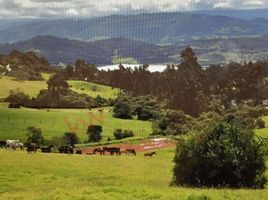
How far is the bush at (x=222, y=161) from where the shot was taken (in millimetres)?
33156

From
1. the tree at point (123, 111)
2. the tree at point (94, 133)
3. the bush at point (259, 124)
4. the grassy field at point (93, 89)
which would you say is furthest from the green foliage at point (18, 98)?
the bush at point (259, 124)

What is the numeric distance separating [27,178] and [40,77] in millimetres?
134835

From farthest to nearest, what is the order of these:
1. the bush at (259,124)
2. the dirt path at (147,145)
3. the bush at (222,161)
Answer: the bush at (259,124) < the dirt path at (147,145) < the bush at (222,161)

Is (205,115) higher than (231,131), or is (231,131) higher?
(231,131)

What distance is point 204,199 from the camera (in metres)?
21.5

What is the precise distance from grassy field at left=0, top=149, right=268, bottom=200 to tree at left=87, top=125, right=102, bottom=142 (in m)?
34.1

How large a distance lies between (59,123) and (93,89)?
2370 inches

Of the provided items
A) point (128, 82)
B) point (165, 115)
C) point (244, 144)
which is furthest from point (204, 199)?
point (128, 82)

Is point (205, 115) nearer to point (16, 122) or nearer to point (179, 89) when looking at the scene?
point (179, 89)

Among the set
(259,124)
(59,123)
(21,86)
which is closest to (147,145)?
(259,124)

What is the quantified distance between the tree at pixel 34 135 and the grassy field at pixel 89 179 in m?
30.1

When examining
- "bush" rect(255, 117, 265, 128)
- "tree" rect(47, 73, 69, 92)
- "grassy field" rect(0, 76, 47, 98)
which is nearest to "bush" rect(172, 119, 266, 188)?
"bush" rect(255, 117, 265, 128)

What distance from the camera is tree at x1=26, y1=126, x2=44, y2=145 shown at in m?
82.4

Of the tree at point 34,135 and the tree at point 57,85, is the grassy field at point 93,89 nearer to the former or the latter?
the tree at point 57,85
